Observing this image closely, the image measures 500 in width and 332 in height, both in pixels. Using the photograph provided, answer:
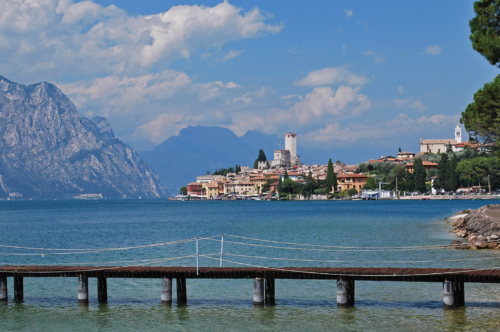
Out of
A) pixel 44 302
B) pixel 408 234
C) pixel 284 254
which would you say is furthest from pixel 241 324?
pixel 408 234

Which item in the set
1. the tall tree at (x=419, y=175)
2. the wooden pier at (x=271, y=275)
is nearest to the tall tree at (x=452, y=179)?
the tall tree at (x=419, y=175)

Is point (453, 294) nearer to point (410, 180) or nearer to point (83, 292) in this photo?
point (83, 292)

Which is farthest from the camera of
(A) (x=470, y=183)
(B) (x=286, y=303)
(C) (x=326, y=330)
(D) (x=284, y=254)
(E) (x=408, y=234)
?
(A) (x=470, y=183)

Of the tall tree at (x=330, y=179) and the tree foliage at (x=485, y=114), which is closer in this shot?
the tree foliage at (x=485, y=114)

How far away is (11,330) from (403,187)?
538ft

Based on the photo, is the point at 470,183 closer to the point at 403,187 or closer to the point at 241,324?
the point at 403,187

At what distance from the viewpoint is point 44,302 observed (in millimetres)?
20562

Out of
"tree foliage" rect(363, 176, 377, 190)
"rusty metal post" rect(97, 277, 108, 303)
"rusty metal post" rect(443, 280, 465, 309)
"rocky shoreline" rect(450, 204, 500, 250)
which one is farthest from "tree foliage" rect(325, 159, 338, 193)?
"rusty metal post" rect(443, 280, 465, 309)

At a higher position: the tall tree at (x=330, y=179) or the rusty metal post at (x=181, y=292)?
the tall tree at (x=330, y=179)

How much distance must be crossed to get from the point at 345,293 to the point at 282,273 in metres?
2.01

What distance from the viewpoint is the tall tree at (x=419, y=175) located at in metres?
162

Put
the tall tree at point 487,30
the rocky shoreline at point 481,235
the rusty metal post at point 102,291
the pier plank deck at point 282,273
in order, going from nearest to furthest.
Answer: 1. the pier plank deck at point 282,273
2. the rusty metal post at point 102,291
3. the tall tree at point 487,30
4. the rocky shoreline at point 481,235

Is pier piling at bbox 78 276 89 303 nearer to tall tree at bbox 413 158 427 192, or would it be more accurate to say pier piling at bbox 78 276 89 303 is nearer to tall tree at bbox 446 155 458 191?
tall tree at bbox 446 155 458 191

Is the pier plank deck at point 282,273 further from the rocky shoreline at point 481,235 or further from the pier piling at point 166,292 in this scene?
the rocky shoreline at point 481,235
